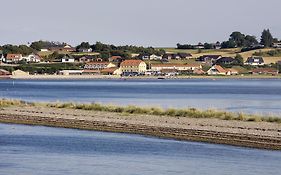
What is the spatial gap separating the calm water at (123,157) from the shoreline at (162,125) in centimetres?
100

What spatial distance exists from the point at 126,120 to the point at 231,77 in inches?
5214

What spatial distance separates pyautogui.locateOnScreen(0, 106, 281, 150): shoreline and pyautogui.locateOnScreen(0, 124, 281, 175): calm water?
3.27ft

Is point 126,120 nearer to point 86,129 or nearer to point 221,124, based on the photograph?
point 86,129

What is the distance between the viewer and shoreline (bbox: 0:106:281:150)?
88.2ft

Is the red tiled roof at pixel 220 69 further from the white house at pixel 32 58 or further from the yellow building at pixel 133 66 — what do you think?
the white house at pixel 32 58

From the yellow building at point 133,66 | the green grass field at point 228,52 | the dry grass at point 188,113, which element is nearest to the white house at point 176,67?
the yellow building at point 133,66

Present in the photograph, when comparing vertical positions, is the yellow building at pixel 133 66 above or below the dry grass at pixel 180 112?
below

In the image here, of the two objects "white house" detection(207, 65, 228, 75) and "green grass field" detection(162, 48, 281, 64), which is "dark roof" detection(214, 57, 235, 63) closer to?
"green grass field" detection(162, 48, 281, 64)

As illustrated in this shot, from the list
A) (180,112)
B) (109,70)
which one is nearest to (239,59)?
(109,70)

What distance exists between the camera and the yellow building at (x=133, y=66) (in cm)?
16100

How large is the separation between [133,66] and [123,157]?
13829cm

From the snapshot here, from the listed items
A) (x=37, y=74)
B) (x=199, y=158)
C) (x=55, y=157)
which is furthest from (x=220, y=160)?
(x=37, y=74)

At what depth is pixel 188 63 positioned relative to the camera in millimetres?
169750

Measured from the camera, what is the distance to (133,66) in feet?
532
